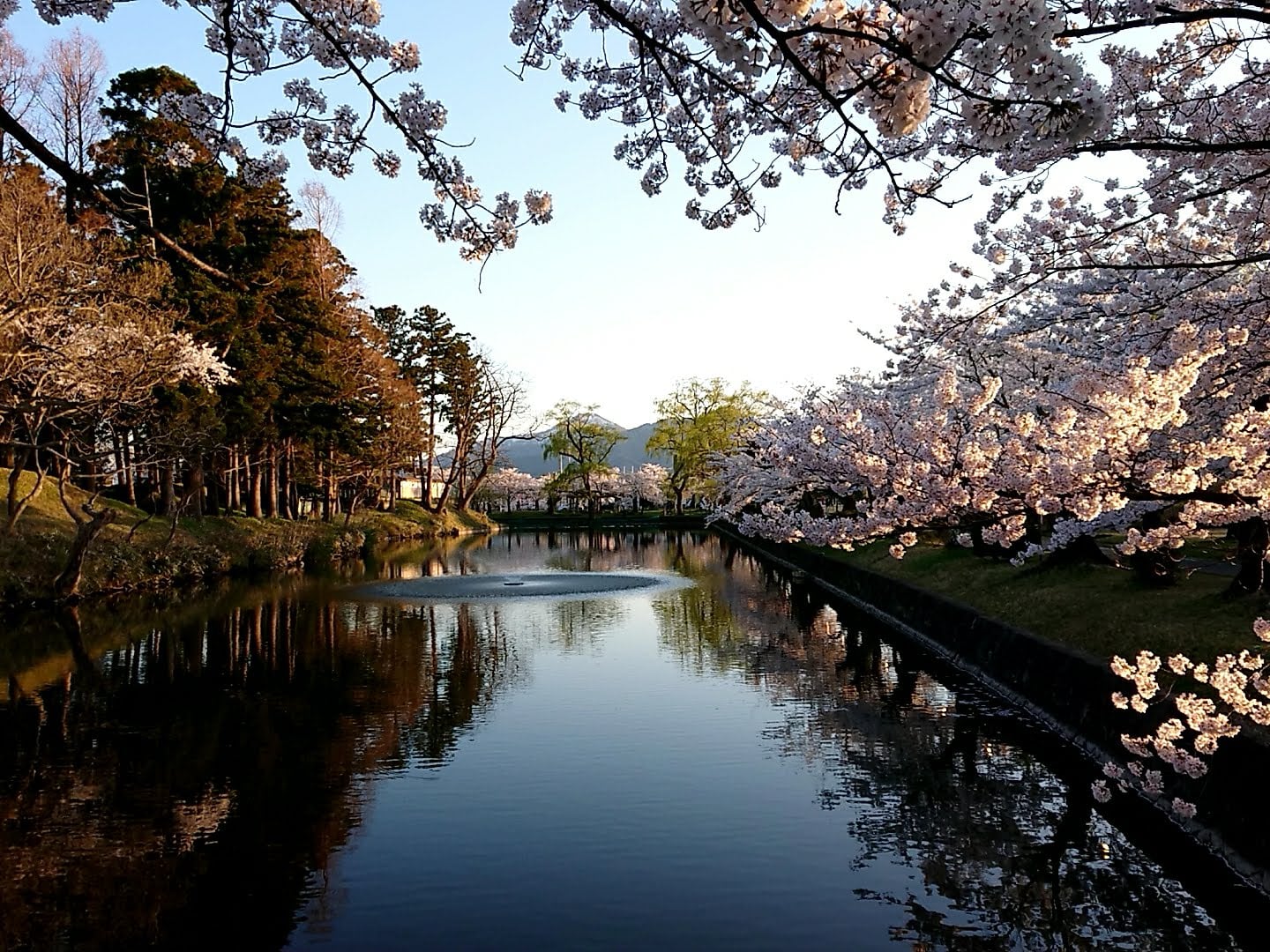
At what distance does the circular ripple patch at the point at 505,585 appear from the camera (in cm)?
2631

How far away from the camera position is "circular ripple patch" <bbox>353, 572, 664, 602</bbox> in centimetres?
2631

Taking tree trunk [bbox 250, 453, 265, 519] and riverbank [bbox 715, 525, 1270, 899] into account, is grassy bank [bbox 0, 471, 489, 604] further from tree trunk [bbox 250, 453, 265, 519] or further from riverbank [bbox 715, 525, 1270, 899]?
riverbank [bbox 715, 525, 1270, 899]

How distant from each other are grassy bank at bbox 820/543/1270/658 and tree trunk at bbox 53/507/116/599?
18.7m

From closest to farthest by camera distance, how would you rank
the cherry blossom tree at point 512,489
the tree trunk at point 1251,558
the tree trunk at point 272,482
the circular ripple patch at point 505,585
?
the tree trunk at point 1251,558
the circular ripple patch at point 505,585
the tree trunk at point 272,482
the cherry blossom tree at point 512,489

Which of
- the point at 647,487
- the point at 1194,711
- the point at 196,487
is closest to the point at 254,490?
the point at 196,487

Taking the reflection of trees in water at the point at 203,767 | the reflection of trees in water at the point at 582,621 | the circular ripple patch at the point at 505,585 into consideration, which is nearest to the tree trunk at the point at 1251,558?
the reflection of trees in water at the point at 203,767

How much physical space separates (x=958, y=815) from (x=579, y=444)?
3107 inches

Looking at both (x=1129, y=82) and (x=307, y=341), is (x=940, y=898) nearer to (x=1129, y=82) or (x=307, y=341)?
(x=1129, y=82)

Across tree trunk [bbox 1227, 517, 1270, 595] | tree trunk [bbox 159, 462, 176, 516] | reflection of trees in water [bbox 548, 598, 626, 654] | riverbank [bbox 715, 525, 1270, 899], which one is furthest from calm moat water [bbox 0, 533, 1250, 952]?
tree trunk [bbox 159, 462, 176, 516]

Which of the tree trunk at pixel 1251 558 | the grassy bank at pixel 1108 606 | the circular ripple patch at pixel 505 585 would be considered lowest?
the circular ripple patch at pixel 505 585

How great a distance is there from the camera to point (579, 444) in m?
86.9

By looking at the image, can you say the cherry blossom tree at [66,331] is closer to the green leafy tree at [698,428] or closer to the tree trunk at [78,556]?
the tree trunk at [78,556]

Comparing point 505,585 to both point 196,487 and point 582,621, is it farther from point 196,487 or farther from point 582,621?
point 196,487

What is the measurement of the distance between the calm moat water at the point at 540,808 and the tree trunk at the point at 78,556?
13.1 ft
